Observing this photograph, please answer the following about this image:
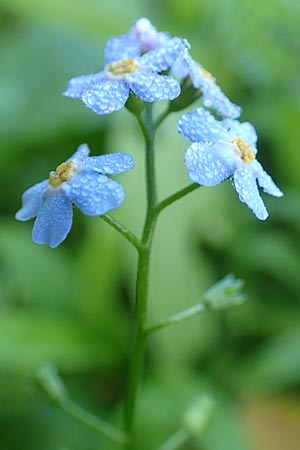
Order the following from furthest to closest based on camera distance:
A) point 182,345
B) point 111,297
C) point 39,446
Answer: point 111,297 → point 182,345 → point 39,446

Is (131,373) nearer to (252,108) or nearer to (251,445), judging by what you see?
(251,445)

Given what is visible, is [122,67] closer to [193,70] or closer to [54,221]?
[193,70]

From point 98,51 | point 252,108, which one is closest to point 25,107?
point 98,51

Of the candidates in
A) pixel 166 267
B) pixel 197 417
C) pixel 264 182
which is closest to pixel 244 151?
pixel 264 182

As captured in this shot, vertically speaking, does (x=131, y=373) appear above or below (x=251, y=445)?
above

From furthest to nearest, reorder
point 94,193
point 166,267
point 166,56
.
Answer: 1. point 166,267
2. point 166,56
3. point 94,193

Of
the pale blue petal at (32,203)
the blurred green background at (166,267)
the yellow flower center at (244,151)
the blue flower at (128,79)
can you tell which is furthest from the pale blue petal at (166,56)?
the blurred green background at (166,267)
